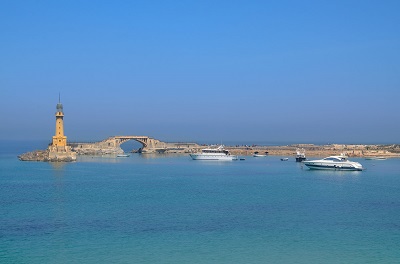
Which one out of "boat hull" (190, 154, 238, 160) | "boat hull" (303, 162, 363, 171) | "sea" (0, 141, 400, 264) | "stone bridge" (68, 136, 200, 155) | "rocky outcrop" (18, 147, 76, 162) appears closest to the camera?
"sea" (0, 141, 400, 264)

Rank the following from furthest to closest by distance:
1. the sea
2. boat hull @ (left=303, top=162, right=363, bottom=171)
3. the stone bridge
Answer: the stone bridge
boat hull @ (left=303, top=162, right=363, bottom=171)
the sea

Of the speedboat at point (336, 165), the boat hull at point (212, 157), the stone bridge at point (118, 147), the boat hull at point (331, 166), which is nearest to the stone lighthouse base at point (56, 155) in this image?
the boat hull at point (212, 157)

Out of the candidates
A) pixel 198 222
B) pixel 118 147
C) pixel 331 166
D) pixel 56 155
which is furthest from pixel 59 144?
pixel 198 222

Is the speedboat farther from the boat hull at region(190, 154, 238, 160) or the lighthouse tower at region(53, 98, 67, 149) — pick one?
the lighthouse tower at region(53, 98, 67, 149)

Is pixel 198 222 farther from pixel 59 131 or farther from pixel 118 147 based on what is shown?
pixel 118 147

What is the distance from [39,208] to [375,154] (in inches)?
3188

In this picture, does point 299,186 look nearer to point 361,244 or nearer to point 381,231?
point 381,231

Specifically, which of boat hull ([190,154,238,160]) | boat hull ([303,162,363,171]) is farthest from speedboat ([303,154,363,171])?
boat hull ([190,154,238,160])

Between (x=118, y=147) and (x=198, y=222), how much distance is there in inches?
3186

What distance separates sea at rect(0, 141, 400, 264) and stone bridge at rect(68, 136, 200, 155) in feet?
185

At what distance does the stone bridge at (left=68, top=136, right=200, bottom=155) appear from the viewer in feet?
335

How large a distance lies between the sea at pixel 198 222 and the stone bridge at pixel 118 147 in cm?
5642

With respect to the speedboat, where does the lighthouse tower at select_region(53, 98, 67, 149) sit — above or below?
above

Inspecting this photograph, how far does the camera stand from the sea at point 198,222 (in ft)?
65.2
